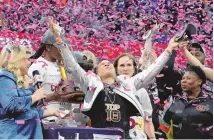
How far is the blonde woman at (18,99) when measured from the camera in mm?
4223

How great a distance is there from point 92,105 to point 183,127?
705 millimetres

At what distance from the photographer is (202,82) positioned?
4.60 metres

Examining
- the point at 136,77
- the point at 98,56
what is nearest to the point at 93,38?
the point at 98,56

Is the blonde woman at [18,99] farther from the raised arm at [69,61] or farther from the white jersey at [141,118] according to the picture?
the white jersey at [141,118]

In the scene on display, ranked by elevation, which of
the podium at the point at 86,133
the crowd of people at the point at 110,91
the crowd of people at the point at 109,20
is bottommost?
the podium at the point at 86,133

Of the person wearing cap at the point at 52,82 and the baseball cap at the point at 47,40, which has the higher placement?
the baseball cap at the point at 47,40

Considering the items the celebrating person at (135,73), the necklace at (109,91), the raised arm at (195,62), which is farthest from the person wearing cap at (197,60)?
the necklace at (109,91)

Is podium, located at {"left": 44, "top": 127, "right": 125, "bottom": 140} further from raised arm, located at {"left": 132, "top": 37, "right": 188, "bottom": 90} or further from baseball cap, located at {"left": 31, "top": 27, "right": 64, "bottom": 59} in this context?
baseball cap, located at {"left": 31, "top": 27, "right": 64, "bottom": 59}

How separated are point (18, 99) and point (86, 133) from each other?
0.55 meters

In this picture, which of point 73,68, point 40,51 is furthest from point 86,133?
point 40,51

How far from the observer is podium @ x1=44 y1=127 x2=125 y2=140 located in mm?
4363

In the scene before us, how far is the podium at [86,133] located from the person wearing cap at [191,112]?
0.42 meters

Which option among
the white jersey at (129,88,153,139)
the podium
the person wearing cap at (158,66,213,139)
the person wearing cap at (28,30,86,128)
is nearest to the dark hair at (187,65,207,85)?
the person wearing cap at (158,66,213,139)

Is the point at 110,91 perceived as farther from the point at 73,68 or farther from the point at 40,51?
the point at 40,51
